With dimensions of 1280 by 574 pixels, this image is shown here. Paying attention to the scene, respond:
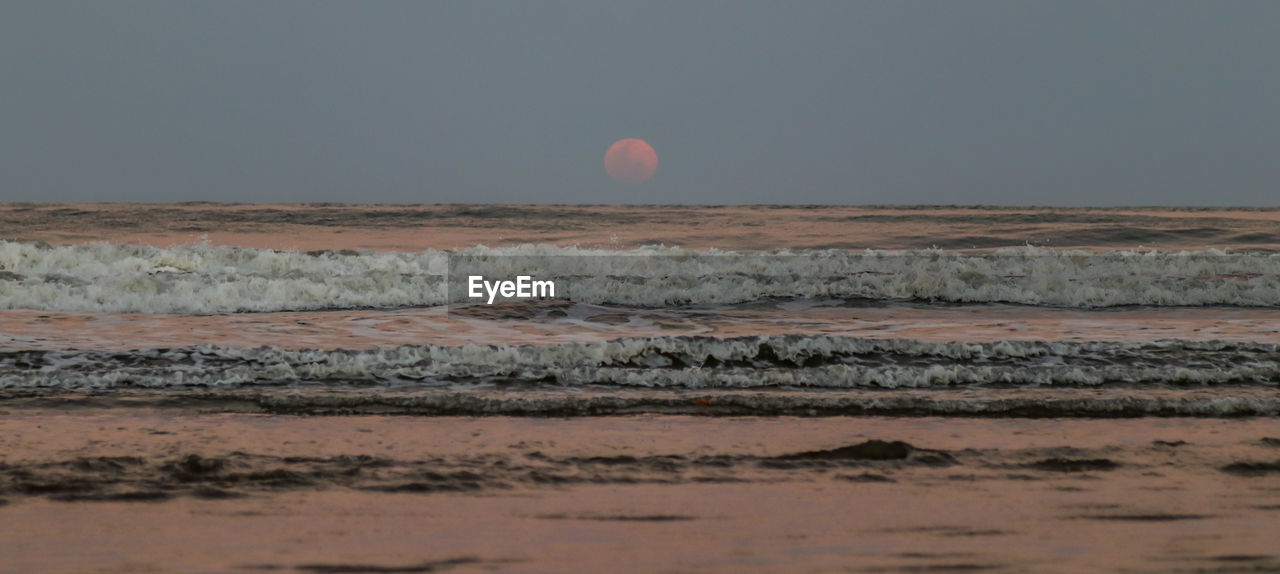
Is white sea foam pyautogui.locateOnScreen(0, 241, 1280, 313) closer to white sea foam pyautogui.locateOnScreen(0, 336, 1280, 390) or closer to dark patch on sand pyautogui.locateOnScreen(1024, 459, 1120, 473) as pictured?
white sea foam pyautogui.locateOnScreen(0, 336, 1280, 390)

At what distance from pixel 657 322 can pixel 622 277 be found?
10.5ft

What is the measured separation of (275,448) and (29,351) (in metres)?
3.65

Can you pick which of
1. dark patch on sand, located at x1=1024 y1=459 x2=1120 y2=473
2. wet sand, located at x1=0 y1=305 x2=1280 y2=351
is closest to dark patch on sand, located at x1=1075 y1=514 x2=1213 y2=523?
dark patch on sand, located at x1=1024 y1=459 x2=1120 y2=473

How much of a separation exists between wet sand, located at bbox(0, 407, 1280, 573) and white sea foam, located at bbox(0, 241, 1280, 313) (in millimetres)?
6967

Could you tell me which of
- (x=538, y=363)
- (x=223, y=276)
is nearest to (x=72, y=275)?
(x=223, y=276)

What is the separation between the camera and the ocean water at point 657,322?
19.0 feet

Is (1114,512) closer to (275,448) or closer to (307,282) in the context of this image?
(275,448)

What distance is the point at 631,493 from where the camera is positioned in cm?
374

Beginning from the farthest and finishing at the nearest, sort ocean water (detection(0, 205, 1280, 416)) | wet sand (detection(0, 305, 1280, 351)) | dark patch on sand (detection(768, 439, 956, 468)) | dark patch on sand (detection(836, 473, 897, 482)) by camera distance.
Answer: wet sand (detection(0, 305, 1280, 351)), ocean water (detection(0, 205, 1280, 416)), dark patch on sand (detection(768, 439, 956, 468)), dark patch on sand (detection(836, 473, 897, 482))

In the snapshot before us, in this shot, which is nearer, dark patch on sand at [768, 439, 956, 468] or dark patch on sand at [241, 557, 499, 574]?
dark patch on sand at [241, 557, 499, 574]

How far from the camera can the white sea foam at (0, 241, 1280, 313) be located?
460 inches

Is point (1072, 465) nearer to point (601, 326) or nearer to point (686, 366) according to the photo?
point (686, 366)

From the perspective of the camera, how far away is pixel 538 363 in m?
6.68

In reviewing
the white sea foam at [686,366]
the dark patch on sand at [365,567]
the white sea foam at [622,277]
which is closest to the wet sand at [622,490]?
the dark patch on sand at [365,567]
